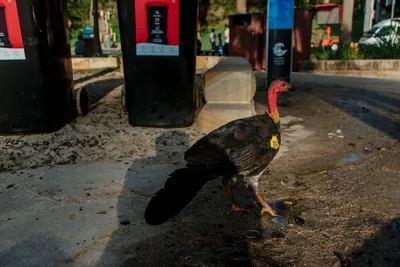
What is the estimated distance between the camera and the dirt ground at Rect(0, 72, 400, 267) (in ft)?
9.04

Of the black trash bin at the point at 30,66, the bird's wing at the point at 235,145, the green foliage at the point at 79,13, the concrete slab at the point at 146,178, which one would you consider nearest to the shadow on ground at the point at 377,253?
the bird's wing at the point at 235,145

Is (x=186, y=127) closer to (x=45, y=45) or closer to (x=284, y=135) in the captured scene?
(x=284, y=135)

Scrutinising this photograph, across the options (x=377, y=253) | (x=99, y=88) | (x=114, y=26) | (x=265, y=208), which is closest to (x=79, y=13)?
(x=114, y=26)

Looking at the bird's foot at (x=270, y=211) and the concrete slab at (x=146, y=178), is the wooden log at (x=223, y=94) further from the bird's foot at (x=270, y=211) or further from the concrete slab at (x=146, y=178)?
the bird's foot at (x=270, y=211)

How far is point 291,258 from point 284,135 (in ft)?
10.4

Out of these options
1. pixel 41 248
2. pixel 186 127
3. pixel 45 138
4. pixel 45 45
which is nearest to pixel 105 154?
pixel 45 138

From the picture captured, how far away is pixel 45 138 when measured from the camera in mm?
5328

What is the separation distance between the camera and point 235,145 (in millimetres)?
3268

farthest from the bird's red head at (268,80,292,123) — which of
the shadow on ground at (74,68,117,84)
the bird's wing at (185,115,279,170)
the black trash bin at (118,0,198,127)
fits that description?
the shadow on ground at (74,68,117,84)

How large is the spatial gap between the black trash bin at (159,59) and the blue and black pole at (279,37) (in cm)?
347

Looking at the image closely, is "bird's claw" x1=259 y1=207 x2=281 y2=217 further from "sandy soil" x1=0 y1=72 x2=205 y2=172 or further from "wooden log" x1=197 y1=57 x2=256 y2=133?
"wooden log" x1=197 y1=57 x2=256 y2=133

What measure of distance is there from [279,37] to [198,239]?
6.52 metres

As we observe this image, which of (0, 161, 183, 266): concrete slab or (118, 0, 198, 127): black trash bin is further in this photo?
(118, 0, 198, 127): black trash bin

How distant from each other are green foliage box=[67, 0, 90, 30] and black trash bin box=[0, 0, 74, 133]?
109 ft
